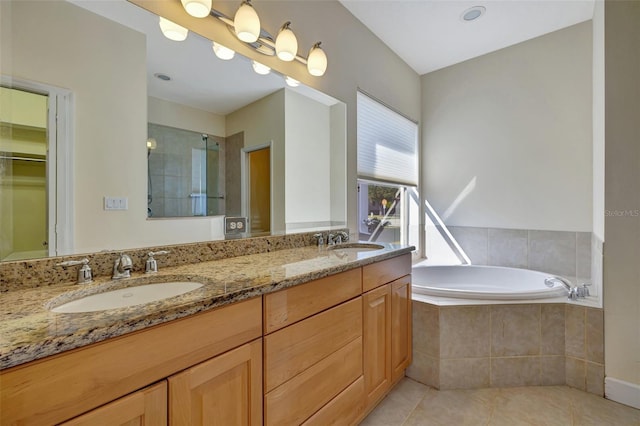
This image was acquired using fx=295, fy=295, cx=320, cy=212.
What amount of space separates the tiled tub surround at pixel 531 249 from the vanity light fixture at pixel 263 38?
7.22 feet

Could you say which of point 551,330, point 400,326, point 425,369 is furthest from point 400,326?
point 551,330

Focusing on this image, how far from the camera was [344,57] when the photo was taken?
223 centimetres

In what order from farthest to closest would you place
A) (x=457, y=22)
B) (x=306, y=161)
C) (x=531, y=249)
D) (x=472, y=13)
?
(x=531, y=249)
(x=457, y=22)
(x=472, y=13)
(x=306, y=161)

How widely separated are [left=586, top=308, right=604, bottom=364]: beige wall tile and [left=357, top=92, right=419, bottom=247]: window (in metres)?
1.52

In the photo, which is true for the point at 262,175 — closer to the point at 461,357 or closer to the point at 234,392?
the point at 234,392

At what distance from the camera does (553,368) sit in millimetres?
1867

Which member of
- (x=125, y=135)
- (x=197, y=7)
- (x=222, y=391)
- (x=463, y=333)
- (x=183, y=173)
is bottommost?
(x=463, y=333)

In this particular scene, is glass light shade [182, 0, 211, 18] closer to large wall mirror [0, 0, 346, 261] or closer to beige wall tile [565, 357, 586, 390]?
large wall mirror [0, 0, 346, 261]

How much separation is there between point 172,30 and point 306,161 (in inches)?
39.3

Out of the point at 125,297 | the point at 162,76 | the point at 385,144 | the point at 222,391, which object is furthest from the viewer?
the point at 385,144

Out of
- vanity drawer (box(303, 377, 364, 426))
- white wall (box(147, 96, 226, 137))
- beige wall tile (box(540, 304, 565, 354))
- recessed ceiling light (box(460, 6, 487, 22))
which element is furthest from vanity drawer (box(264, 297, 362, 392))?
recessed ceiling light (box(460, 6, 487, 22))

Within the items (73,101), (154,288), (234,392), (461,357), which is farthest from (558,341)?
(73,101)

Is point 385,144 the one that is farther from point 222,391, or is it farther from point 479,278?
point 222,391

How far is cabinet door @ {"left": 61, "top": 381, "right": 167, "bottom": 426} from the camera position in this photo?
615mm
